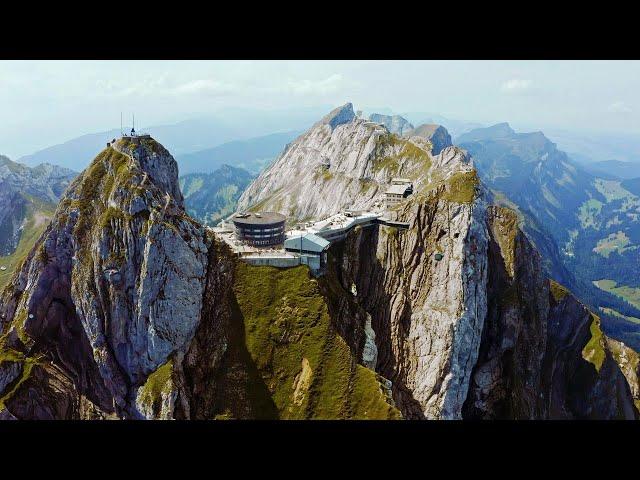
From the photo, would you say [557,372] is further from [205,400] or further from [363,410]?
[205,400]

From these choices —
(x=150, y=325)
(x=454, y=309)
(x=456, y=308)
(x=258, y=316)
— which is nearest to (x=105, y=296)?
(x=150, y=325)

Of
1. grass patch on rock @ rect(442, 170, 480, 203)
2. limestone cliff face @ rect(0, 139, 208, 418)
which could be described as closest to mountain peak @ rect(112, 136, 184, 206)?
limestone cliff face @ rect(0, 139, 208, 418)

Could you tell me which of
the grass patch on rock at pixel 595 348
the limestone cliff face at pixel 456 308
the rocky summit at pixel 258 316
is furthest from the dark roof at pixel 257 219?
the grass patch on rock at pixel 595 348

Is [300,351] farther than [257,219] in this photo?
No

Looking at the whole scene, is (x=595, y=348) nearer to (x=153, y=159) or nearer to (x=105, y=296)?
(x=105, y=296)
